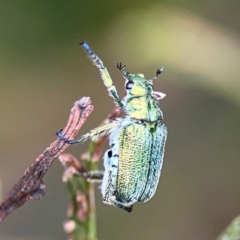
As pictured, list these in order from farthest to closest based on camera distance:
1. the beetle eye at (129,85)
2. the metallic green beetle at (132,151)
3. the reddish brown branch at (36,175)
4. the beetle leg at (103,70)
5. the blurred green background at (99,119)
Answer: the blurred green background at (99,119)
the beetle eye at (129,85)
the beetle leg at (103,70)
the metallic green beetle at (132,151)
the reddish brown branch at (36,175)

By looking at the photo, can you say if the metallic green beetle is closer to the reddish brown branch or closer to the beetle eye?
the beetle eye

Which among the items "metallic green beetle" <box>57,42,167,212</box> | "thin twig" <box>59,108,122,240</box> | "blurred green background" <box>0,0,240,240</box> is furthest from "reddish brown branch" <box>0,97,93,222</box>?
"blurred green background" <box>0,0,240,240</box>

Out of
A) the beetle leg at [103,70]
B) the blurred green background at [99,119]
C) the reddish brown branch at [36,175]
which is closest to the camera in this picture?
the reddish brown branch at [36,175]

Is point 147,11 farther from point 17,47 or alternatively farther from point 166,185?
point 166,185

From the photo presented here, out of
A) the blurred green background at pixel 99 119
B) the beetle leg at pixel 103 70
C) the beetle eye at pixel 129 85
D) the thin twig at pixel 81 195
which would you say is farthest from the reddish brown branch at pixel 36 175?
the blurred green background at pixel 99 119

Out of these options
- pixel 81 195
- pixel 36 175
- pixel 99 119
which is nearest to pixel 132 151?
pixel 81 195

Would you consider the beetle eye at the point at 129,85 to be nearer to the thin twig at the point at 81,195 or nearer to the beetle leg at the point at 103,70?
the beetle leg at the point at 103,70
